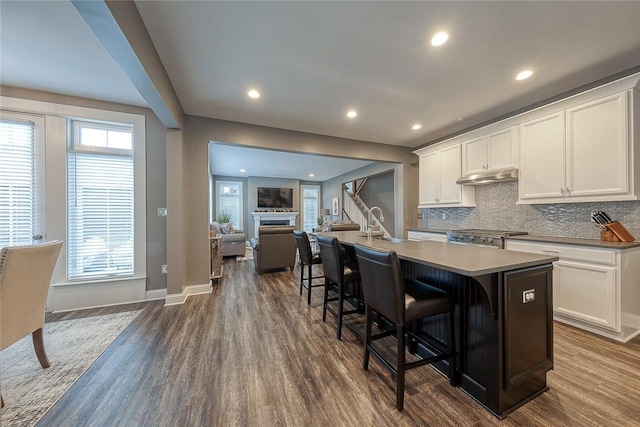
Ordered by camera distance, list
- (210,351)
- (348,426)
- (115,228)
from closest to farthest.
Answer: (348,426), (210,351), (115,228)

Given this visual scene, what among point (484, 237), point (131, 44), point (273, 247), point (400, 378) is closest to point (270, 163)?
point (273, 247)

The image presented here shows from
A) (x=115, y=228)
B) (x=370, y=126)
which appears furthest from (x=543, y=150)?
(x=115, y=228)

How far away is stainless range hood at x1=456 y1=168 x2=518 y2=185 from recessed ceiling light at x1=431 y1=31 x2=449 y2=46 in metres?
2.11

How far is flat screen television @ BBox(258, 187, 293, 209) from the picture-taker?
29.9 feet

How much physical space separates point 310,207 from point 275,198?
6.06 ft

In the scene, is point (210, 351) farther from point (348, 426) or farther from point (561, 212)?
Answer: point (561, 212)

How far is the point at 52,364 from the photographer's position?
6.15 ft

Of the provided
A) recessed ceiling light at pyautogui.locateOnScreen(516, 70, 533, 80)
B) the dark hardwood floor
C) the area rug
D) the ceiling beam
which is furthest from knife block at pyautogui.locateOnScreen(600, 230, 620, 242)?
the area rug

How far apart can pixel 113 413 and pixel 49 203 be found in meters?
2.83

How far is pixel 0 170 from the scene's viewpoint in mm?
2646

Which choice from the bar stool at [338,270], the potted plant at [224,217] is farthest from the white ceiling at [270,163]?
the bar stool at [338,270]

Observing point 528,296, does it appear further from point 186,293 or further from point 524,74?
point 186,293

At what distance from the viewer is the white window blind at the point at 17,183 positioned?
2.66 m

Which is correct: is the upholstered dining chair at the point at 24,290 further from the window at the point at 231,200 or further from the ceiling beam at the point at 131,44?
the window at the point at 231,200
